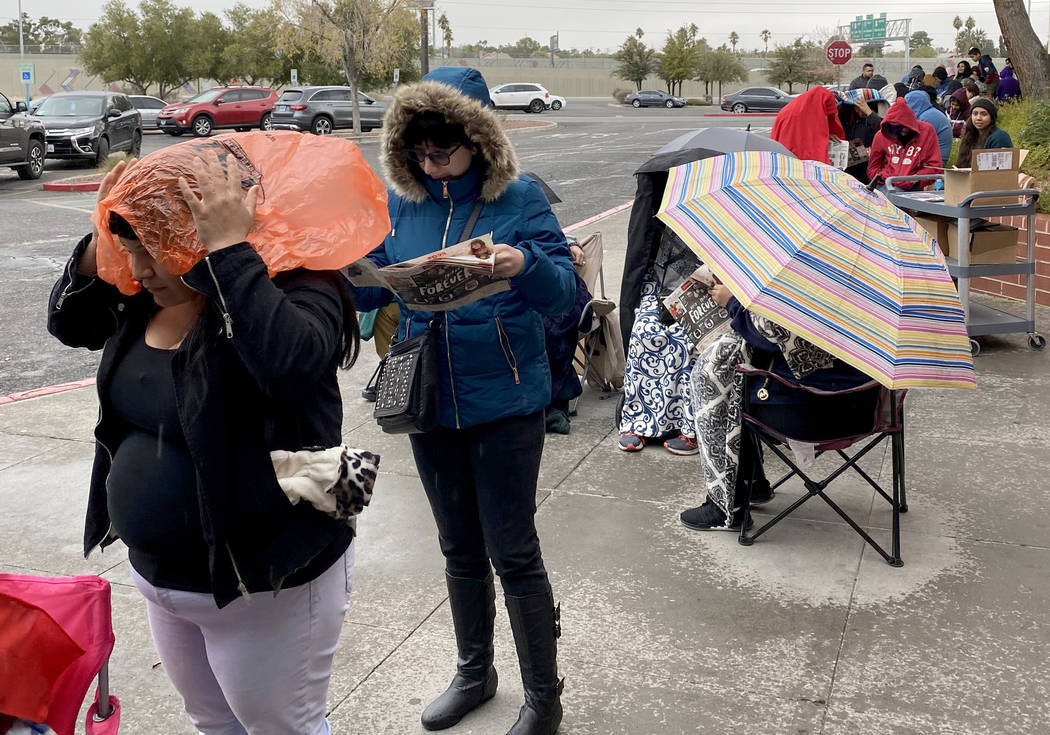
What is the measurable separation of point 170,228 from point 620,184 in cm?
1702

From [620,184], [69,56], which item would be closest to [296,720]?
[620,184]

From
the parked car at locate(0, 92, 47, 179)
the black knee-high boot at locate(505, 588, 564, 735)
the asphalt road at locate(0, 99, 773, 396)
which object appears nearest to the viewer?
the black knee-high boot at locate(505, 588, 564, 735)

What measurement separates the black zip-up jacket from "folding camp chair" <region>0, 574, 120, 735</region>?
27cm

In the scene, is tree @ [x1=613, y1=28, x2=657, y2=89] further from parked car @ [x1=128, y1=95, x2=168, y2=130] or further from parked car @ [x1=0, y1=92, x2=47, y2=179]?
parked car @ [x1=0, y1=92, x2=47, y2=179]

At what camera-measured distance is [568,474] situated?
5.25m

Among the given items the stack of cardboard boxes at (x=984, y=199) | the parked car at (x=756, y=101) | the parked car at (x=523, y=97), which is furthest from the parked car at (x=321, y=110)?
the stack of cardboard boxes at (x=984, y=199)

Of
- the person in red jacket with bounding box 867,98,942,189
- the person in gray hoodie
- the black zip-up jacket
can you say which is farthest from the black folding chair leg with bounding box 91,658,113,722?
the person in gray hoodie

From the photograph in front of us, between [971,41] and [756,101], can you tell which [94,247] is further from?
[971,41]

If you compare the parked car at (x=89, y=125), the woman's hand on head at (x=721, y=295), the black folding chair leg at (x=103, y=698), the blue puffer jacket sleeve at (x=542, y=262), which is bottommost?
the black folding chair leg at (x=103, y=698)

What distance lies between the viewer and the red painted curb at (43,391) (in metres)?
6.74

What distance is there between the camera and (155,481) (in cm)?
209

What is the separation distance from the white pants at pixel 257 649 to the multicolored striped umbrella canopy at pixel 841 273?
199 centimetres

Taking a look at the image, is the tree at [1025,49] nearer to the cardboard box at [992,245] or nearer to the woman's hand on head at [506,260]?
the cardboard box at [992,245]

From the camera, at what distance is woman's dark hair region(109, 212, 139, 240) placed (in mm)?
1943
